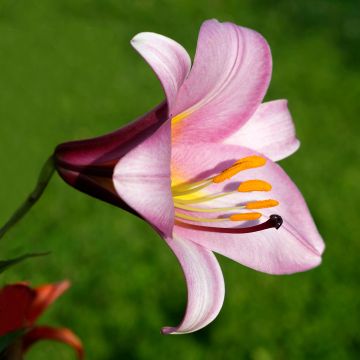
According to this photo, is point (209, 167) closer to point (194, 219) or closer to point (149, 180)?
point (194, 219)

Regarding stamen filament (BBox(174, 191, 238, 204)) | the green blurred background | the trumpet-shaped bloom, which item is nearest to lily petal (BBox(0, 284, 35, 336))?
the trumpet-shaped bloom

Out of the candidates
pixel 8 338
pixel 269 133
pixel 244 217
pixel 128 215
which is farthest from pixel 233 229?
pixel 128 215

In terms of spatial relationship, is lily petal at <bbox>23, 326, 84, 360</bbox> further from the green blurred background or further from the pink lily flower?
the green blurred background

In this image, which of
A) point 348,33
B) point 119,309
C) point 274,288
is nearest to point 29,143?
point 119,309

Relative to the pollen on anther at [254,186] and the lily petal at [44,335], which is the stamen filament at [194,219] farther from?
the lily petal at [44,335]

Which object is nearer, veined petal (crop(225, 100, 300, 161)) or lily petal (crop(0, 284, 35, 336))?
lily petal (crop(0, 284, 35, 336))

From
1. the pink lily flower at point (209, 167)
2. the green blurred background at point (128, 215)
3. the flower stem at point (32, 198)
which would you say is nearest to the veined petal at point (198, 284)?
the pink lily flower at point (209, 167)
